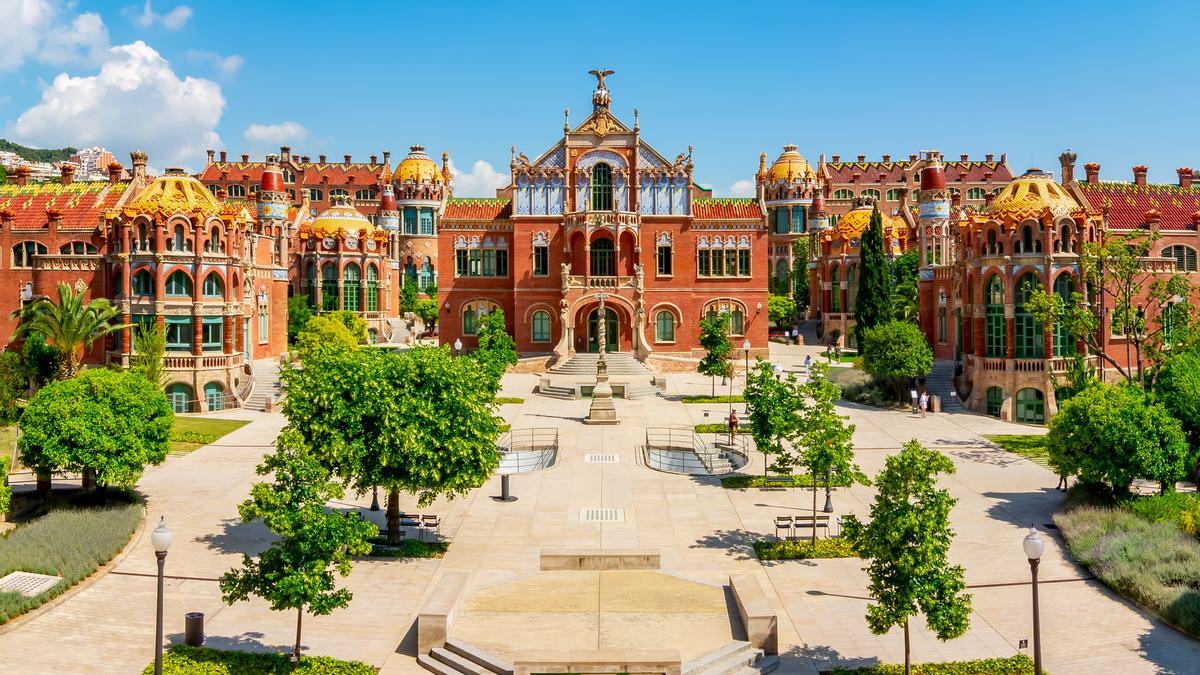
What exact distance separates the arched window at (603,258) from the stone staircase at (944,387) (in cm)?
2506

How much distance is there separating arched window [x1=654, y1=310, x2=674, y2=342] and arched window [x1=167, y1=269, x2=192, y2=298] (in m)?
33.2

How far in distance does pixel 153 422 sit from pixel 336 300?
2193 inches

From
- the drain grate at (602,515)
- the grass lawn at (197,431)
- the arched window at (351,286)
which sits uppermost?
the arched window at (351,286)

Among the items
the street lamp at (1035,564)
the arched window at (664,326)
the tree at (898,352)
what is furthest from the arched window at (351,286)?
the street lamp at (1035,564)

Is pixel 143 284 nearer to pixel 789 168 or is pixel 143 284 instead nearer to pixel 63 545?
pixel 63 545

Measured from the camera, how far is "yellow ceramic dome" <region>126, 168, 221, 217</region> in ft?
170

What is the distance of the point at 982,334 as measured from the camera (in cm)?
5178

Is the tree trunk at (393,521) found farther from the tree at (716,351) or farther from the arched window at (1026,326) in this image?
the arched window at (1026,326)

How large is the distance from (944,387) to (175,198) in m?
44.7

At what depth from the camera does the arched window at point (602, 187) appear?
7144 centimetres

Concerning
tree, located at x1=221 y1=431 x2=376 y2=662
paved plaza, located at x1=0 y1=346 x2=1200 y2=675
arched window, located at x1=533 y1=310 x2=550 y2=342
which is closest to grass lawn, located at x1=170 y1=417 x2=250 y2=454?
paved plaza, located at x1=0 y1=346 x2=1200 y2=675

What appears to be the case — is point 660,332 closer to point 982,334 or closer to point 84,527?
point 982,334

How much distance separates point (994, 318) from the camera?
51.3 m

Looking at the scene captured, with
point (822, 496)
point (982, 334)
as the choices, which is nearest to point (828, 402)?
point (822, 496)
